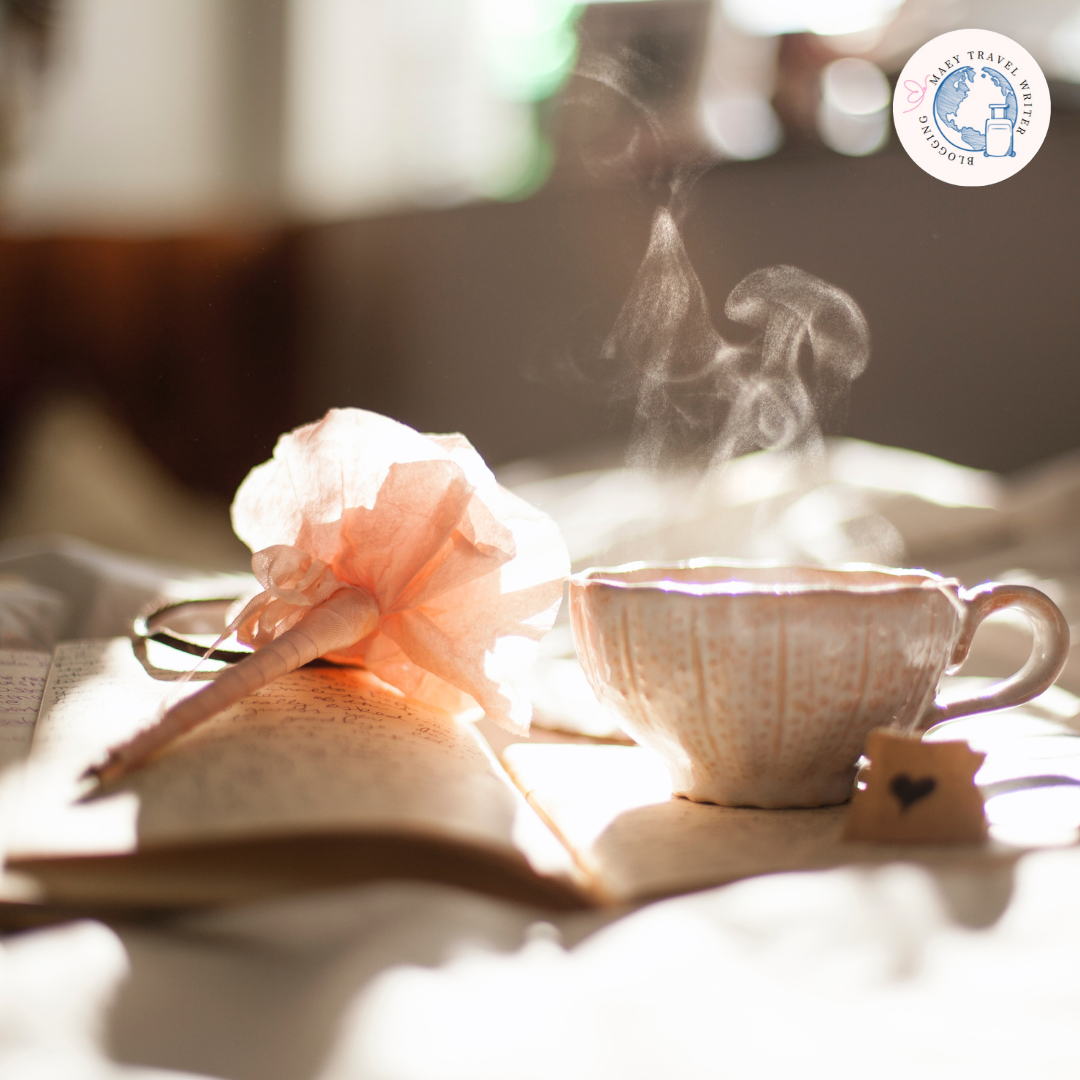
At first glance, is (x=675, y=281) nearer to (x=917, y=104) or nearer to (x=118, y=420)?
(x=917, y=104)

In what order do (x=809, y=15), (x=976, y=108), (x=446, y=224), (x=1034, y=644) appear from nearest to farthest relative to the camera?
(x=1034, y=644)
(x=976, y=108)
(x=809, y=15)
(x=446, y=224)

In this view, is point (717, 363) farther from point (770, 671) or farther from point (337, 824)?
point (337, 824)

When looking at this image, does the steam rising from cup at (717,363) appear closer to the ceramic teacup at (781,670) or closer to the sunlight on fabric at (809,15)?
the ceramic teacup at (781,670)

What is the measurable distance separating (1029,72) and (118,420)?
6.24 ft

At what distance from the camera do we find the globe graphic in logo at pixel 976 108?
0.56m

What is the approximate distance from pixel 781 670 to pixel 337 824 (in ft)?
0.58

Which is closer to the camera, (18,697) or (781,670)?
(781,670)

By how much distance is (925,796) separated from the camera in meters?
0.38

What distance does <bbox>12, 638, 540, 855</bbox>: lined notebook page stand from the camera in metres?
0.35

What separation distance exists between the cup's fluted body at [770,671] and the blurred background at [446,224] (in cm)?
26

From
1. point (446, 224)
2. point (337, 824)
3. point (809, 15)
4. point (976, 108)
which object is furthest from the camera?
point (446, 224)

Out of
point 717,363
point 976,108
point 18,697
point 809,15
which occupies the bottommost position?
point 18,697

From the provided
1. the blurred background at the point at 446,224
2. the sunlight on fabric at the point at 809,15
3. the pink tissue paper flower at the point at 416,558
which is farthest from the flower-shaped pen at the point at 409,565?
the sunlight on fabric at the point at 809,15

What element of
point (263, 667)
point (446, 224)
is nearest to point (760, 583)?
point (263, 667)
